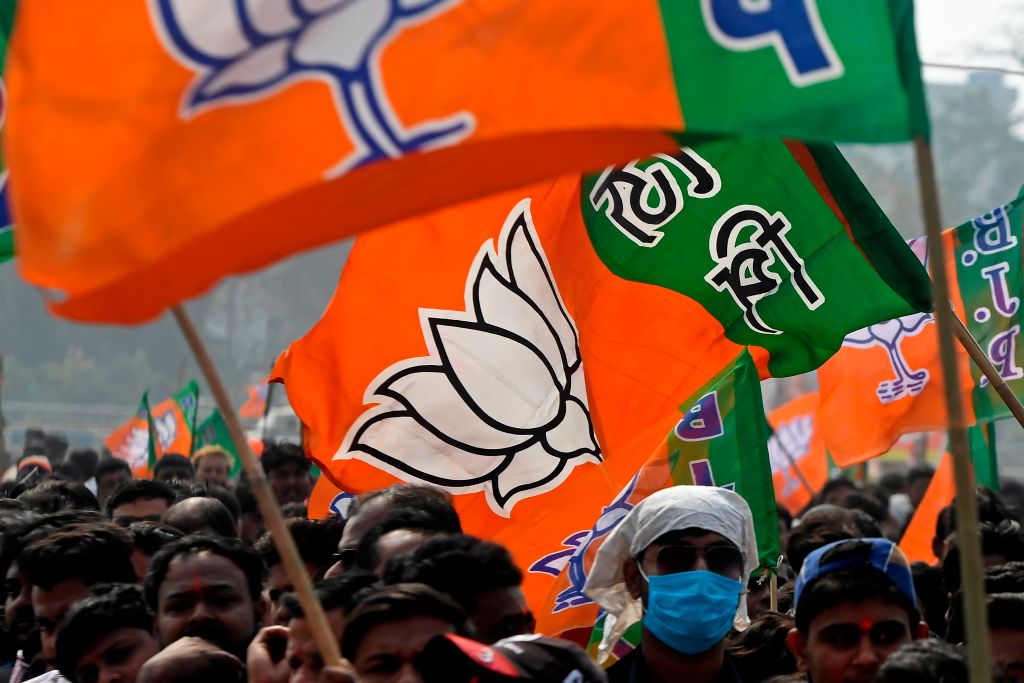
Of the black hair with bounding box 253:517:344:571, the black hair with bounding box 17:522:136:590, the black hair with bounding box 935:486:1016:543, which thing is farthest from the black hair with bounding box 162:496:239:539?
the black hair with bounding box 935:486:1016:543

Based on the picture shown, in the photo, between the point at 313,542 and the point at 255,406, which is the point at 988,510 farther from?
the point at 255,406

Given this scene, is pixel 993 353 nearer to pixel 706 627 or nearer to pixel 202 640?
Answer: pixel 706 627

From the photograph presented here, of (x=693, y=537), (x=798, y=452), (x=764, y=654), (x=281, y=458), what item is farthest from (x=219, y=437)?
(x=693, y=537)

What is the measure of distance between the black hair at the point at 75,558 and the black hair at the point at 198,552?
38cm

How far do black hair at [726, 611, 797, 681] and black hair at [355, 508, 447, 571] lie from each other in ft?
2.91

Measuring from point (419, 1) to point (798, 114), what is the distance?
66 cm

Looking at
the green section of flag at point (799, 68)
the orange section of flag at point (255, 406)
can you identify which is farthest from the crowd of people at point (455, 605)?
the orange section of flag at point (255, 406)

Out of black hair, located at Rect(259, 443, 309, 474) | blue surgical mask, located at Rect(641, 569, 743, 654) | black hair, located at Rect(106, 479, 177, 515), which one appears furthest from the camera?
black hair, located at Rect(259, 443, 309, 474)

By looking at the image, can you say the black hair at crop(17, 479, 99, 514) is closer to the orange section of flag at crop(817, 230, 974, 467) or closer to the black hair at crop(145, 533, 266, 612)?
the black hair at crop(145, 533, 266, 612)

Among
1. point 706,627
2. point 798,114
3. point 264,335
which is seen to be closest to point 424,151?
point 798,114

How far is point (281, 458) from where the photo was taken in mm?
8852

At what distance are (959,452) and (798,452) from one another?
38.1ft

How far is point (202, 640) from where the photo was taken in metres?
4.09

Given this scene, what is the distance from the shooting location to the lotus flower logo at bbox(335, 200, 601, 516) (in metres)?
5.48
